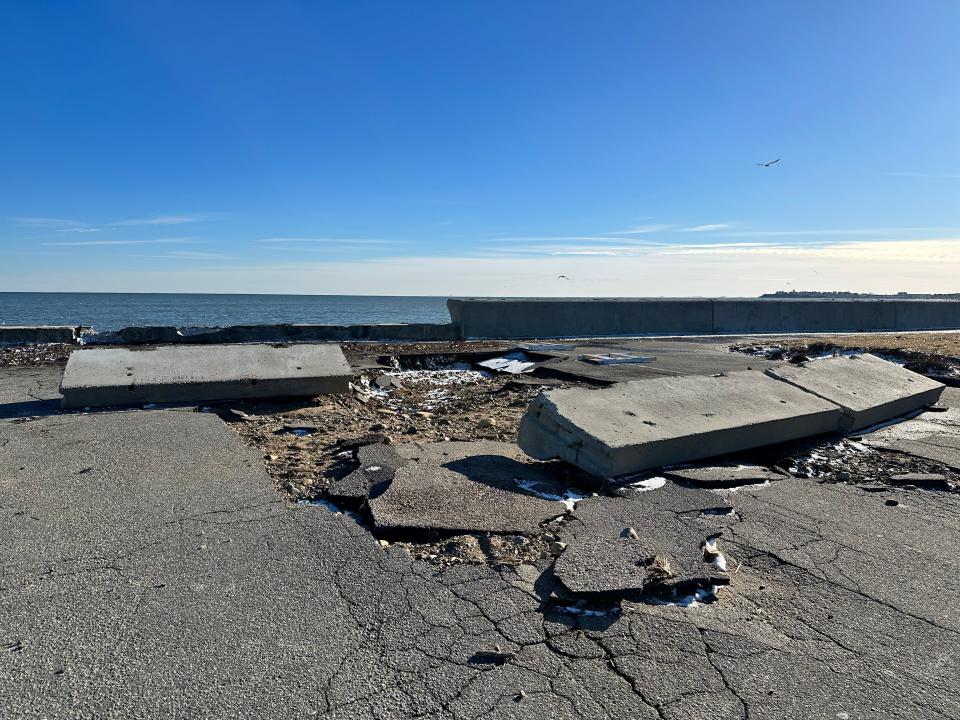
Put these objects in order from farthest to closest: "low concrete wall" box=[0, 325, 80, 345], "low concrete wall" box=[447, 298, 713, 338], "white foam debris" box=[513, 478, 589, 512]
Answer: "low concrete wall" box=[447, 298, 713, 338]
"low concrete wall" box=[0, 325, 80, 345]
"white foam debris" box=[513, 478, 589, 512]

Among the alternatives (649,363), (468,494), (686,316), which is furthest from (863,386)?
(686,316)

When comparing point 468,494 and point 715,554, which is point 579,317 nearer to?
point 468,494

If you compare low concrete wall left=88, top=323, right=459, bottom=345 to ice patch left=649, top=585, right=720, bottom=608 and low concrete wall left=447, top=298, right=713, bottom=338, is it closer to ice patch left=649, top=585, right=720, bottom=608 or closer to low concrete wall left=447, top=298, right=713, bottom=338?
low concrete wall left=447, top=298, right=713, bottom=338

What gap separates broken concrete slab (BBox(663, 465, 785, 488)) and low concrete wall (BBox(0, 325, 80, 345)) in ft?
44.6

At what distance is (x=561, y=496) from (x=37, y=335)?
13.7 metres

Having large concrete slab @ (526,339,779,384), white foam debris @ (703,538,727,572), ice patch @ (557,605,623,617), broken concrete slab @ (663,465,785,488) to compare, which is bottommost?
ice patch @ (557,605,623,617)

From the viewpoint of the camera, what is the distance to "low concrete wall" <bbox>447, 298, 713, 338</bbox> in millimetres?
16750

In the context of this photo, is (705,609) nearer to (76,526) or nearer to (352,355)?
(76,526)

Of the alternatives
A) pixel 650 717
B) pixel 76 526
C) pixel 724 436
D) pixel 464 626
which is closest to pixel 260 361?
pixel 76 526

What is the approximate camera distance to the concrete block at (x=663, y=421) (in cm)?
508

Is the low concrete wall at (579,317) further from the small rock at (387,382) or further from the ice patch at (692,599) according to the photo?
the ice patch at (692,599)

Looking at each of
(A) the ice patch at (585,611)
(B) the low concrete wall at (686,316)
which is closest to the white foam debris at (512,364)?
(B) the low concrete wall at (686,316)

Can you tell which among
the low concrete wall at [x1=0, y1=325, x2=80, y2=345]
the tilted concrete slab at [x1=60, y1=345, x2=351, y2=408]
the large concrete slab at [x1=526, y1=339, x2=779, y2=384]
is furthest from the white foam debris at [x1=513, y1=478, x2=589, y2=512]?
the low concrete wall at [x1=0, y1=325, x2=80, y2=345]

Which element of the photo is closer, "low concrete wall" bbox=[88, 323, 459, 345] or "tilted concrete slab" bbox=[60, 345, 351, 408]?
"tilted concrete slab" bbox=[60, 345, 351, 408]
